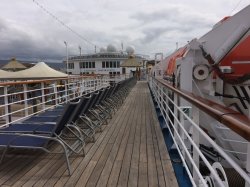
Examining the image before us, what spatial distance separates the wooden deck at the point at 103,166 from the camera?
8.18ft

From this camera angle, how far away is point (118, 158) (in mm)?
3146

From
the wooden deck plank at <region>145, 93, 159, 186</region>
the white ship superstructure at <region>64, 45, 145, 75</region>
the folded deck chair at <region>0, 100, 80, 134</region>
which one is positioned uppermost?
the white ship superstructure at <region>64, 45, 145, 75</region>

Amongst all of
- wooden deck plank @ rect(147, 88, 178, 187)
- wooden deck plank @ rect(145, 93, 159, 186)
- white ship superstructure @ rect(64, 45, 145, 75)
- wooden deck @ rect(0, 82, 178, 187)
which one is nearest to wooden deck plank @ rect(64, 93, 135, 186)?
wooden deck @ rect(0, 82, 178, 187)

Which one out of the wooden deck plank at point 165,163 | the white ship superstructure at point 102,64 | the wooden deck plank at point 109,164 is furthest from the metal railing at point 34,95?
the white ship superstructure at point 102,64

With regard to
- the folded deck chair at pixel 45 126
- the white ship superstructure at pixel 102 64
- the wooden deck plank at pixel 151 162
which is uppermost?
the white ship superstructure at pixel 102 64

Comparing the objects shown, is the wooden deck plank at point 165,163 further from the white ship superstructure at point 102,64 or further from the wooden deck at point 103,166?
the white ship superstructure at point 102,64

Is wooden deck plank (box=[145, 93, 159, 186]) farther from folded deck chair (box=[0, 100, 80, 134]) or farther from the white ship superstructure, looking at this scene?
the white ship superstructure

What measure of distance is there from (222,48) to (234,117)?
6.41ft

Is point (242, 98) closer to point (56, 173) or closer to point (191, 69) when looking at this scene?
point (191, 69)

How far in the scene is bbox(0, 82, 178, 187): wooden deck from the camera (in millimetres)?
2492

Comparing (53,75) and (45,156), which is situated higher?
(53,75)

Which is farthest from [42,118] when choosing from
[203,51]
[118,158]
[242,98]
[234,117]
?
[234,117]

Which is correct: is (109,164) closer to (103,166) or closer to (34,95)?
(103,166)

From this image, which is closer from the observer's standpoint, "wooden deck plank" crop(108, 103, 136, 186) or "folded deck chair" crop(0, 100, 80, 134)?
"wooden deck plank" crop(108, 103, 136, 186)
